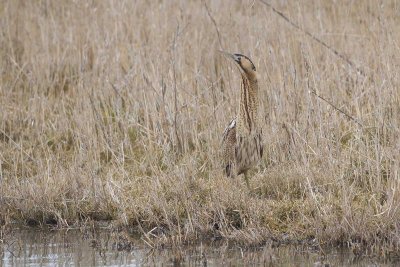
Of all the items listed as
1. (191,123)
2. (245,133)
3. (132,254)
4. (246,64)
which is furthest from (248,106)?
(132,254)

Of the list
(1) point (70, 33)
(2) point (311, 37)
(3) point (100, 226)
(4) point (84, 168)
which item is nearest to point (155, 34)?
(1) point (70, 33)

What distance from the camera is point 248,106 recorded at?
739 centimetres

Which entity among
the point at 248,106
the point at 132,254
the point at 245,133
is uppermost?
the point at 248,106

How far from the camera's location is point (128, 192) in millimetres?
7500

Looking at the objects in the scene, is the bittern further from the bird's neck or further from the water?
the water

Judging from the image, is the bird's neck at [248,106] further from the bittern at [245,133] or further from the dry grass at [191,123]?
the dry grass at [191,123]

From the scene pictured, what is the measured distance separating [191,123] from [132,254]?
2069 mm

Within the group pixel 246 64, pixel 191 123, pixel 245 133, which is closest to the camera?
pixel 245 133

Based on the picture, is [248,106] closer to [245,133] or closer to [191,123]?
[245,133]

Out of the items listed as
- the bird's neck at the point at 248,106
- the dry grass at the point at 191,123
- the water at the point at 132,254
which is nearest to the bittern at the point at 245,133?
the bird's neck at the point at 248,106

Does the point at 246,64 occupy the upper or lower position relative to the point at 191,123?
upper

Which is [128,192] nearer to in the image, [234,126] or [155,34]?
[234,126]

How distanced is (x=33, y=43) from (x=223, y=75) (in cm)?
266

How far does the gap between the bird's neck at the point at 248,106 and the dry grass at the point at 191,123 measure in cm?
37
